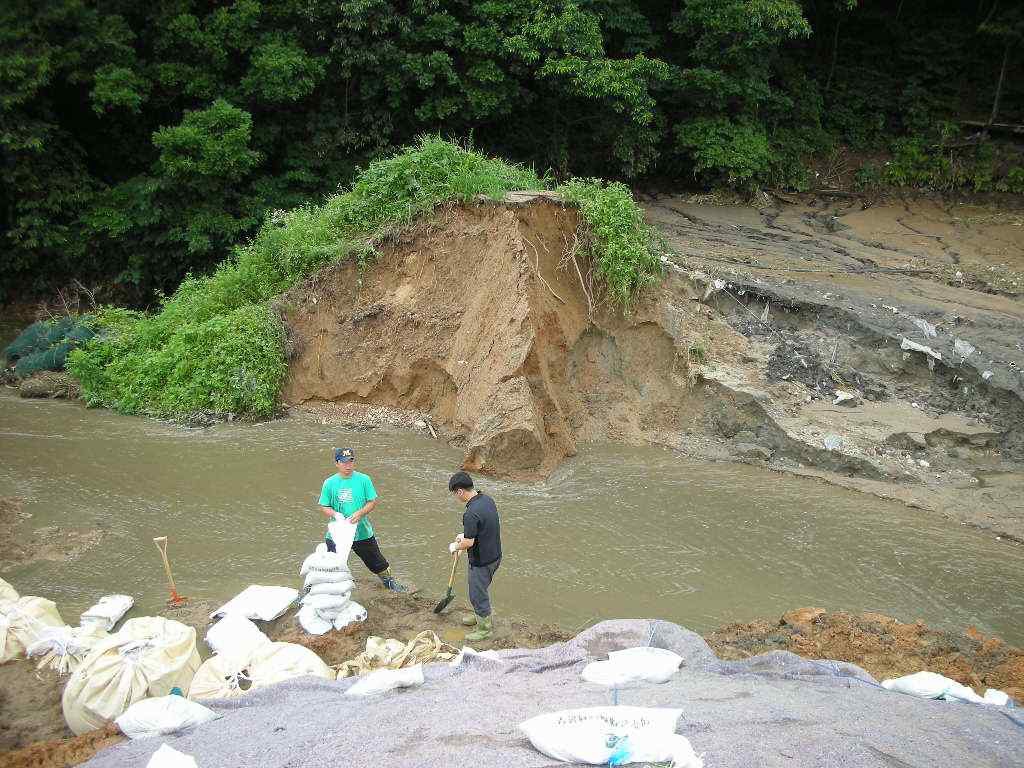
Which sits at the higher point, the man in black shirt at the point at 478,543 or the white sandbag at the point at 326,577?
the man in black shirt at the point at 478,543

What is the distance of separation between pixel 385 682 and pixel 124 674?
1668 mm

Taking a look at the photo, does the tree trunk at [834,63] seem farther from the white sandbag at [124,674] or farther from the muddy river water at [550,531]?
the white sandbag at [124,674]

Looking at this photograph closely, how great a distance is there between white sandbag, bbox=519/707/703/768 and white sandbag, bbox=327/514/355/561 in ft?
9.06

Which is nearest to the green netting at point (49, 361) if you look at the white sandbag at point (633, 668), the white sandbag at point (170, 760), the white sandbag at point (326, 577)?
the white sandbag at point (326, 577)

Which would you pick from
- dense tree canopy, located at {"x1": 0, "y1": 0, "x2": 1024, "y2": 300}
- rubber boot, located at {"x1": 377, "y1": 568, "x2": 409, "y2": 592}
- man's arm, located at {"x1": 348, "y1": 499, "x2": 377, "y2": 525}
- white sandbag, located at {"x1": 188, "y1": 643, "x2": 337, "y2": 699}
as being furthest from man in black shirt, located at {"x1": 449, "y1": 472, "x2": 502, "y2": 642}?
dense tree canopy, located at {"x1": 0, "y1": 0, "x2": 1024, "y2": 300}

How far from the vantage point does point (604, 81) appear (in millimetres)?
15109

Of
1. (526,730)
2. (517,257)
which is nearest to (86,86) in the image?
(517,257)

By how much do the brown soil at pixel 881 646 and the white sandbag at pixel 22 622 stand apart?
5.00m

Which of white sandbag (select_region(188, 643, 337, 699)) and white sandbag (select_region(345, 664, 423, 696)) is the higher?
white sandbag (select_region(345, 664, 423, 696))

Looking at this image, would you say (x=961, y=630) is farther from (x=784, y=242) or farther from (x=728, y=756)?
(x=784, y=242)

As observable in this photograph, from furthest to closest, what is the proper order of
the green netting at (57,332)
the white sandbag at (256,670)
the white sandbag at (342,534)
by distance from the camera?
the green netting at (57,332)
the white sandbag at (342,534)
the white sandbag at (256,670)

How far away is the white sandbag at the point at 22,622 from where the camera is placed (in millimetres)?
5691

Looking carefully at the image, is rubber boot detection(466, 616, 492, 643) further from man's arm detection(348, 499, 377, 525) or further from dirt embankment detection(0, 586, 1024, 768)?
man's arm detection(348, 499, 377, 525)

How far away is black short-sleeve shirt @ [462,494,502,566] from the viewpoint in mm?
5941
